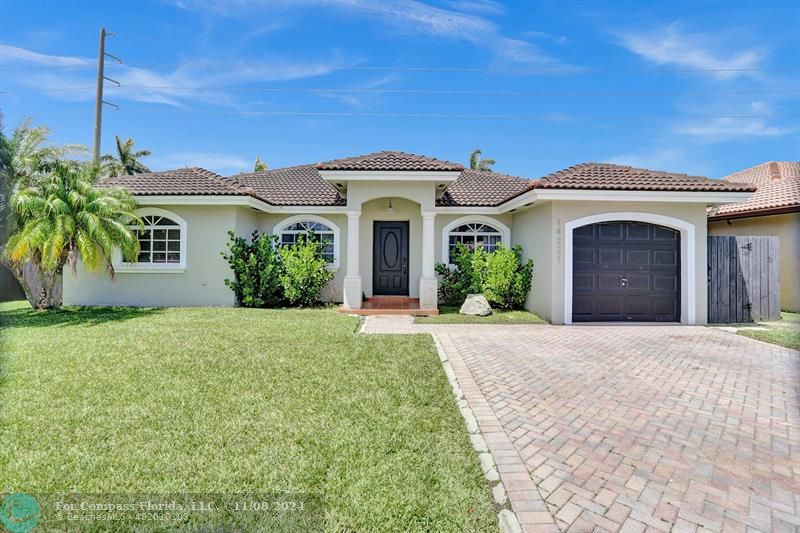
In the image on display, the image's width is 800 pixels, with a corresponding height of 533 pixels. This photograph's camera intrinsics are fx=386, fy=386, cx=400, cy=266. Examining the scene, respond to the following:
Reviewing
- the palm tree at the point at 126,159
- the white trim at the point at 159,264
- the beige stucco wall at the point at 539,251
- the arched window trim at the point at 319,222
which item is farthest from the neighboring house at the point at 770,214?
the palm tree at the point at 126,159

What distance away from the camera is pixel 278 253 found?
44.0 feet

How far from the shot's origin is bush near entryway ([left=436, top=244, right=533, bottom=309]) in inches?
494

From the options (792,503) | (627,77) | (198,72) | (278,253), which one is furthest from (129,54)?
(627,77)

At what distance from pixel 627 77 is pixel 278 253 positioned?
58.2 feet

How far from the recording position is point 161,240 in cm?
1309

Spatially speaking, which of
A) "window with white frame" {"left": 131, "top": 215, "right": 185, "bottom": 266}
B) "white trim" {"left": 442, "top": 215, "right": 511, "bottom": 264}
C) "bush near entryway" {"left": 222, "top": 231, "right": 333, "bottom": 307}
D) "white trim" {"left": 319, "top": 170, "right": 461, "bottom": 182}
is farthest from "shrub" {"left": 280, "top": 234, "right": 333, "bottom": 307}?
"white trim" {"left": 442, "top": 215, "right": 511, "bottom": 264}

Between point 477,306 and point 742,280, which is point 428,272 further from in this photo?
point 742,280

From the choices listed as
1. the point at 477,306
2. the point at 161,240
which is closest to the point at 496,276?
the point at 477,306

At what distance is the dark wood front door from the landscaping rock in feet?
10.7

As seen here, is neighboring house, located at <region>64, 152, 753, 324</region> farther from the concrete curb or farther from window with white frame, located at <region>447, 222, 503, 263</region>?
the concrete curb

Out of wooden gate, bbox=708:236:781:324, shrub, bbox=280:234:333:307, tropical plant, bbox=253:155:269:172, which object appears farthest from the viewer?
tropical plant, bbox=253:155:269:172

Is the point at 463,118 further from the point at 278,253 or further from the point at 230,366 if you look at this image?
the point at 230,366

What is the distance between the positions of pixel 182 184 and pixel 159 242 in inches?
84.1

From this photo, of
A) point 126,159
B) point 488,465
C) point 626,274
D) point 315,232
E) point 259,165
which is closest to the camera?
point 488,465
